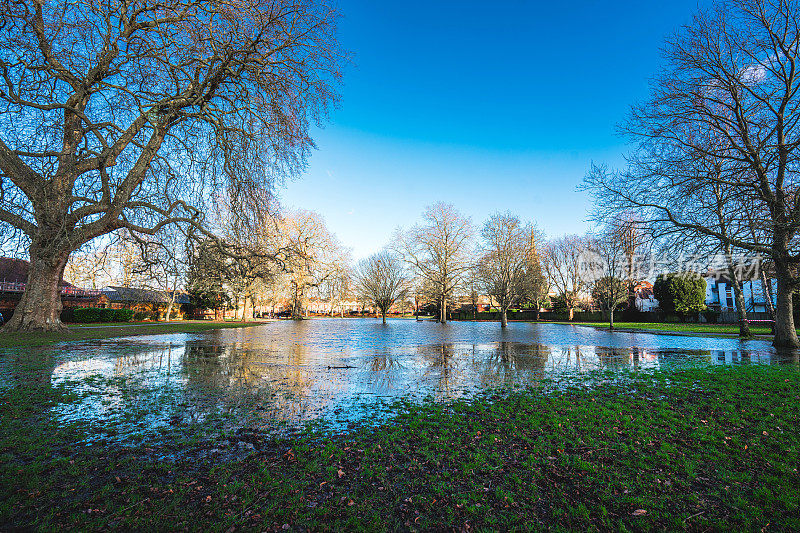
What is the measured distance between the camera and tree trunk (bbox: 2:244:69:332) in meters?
14.0

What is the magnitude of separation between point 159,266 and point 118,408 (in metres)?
12.4

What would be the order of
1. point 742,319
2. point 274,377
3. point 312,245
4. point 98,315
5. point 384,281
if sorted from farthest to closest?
point 312,245 → point 384,281 → point 98,315 → point 742,319 → point 274,377

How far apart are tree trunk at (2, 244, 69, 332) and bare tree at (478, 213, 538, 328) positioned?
1200 inches

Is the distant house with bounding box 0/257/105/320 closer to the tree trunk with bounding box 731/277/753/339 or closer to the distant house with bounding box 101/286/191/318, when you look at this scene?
the distant house with bounding box 101/286/191/318

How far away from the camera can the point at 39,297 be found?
14336 mm

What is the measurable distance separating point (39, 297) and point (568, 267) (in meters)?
52.9

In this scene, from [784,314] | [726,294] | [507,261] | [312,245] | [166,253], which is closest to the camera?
[784,314]

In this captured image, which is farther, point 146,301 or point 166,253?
point 146,301

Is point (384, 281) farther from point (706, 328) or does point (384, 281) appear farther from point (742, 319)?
point (742, 319)

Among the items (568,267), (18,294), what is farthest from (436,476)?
(568,267)

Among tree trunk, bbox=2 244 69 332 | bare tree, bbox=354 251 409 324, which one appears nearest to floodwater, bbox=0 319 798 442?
tree trunk, bbox=2 244 69 332

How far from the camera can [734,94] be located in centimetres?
1285

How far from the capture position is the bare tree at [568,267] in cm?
4894

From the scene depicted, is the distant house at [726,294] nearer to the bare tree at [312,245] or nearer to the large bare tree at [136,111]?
the bare tree at [312,245]
